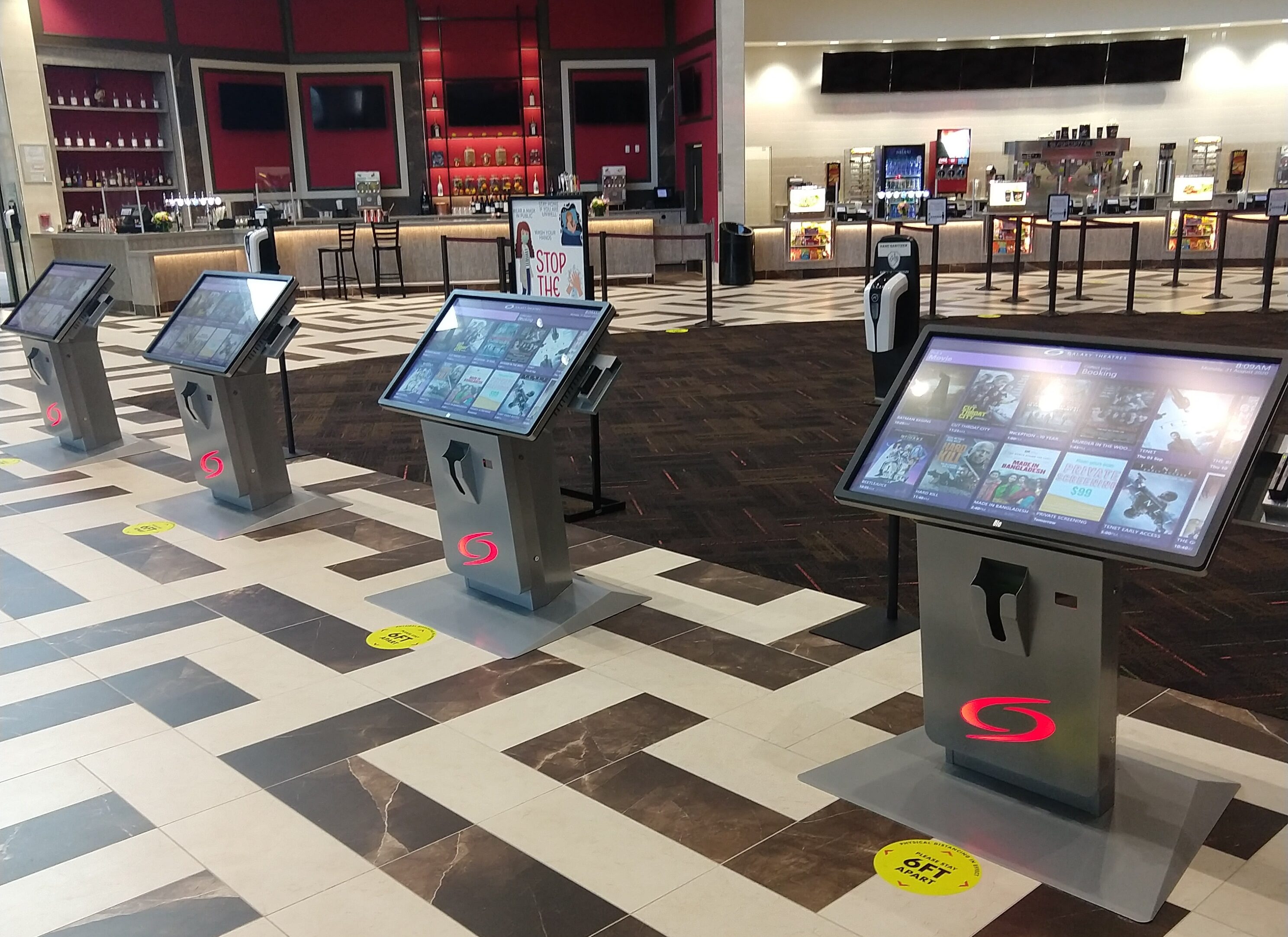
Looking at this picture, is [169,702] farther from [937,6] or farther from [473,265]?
[937,6]

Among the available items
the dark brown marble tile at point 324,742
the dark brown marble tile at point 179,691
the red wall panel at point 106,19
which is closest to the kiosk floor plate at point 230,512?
the dark brown marble tile at point 179,691

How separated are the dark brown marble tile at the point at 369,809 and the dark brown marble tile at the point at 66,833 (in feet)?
1.08

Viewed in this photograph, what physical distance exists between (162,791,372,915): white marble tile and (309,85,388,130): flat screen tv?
1569 centimetres

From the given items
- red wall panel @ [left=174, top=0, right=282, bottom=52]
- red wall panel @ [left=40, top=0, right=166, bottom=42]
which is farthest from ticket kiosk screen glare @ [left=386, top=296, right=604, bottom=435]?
red wall panel @ [left=174, top=0, right=282, bottom=52]

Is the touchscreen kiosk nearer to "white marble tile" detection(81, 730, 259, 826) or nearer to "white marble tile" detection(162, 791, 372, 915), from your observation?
"white marble tile" detection(162, 791, 372, 915)

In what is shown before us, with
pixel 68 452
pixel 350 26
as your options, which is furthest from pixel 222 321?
pixel 350 26

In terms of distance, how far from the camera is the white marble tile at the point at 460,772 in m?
2.56

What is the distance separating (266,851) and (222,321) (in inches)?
115

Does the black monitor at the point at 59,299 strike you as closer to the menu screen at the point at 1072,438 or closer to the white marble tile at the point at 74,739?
the white marble tile at the point at 74,739

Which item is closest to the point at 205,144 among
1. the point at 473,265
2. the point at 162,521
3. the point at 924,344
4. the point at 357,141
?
the point at 357,141

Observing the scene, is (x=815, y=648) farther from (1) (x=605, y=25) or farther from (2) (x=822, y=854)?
(1) (x=605, y=25)

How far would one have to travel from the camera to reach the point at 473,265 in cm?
1459

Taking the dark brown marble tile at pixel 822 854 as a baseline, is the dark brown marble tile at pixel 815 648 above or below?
above

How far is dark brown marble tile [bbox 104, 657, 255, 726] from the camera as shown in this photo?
3.08 m
